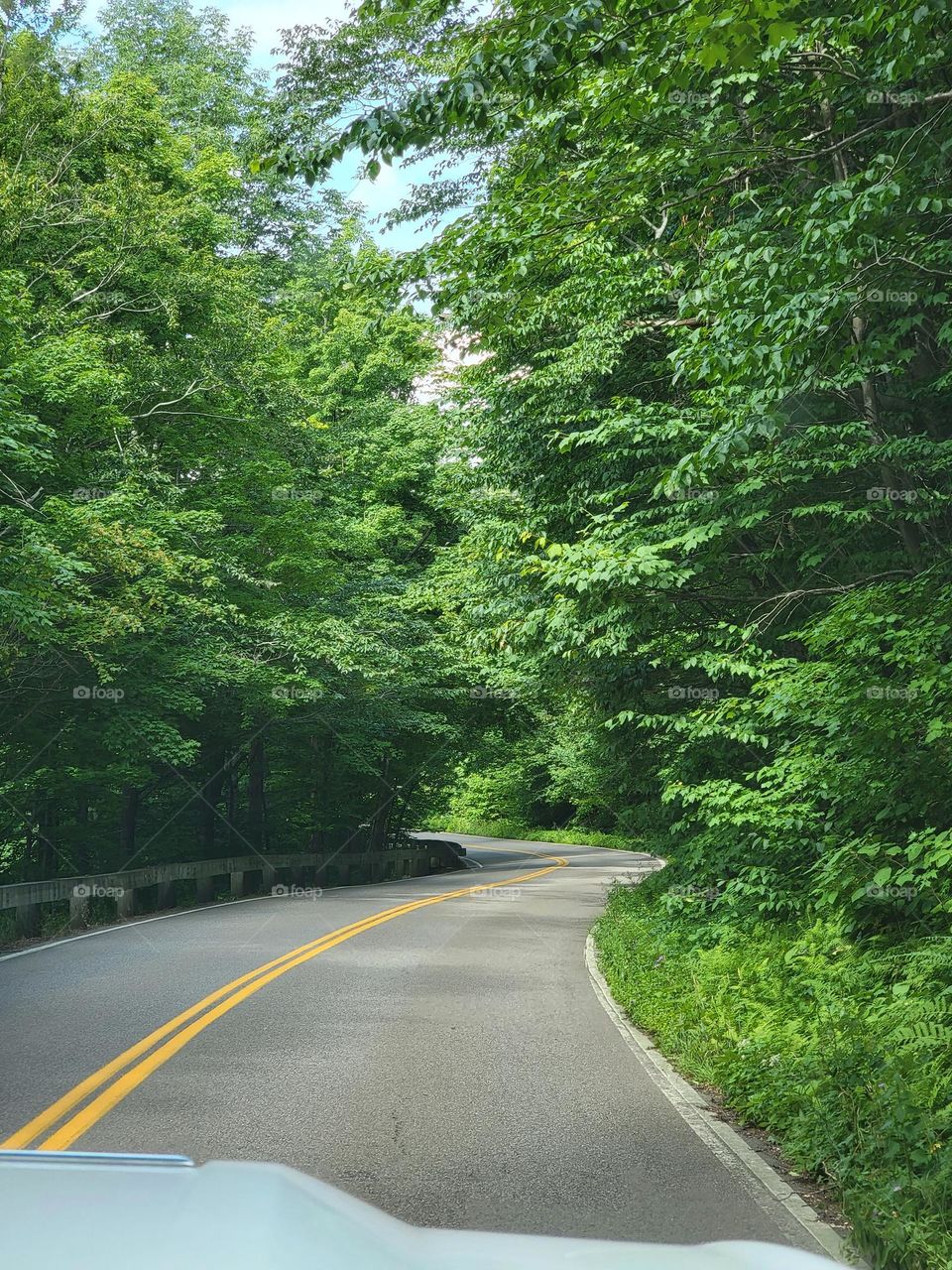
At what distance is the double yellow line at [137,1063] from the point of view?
605 centimetres

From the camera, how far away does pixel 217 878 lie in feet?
A: 94.0

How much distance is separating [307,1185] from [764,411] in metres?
6.56

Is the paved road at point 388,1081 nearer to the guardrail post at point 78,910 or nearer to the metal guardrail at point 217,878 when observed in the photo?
the metal guardrail at point 217,878

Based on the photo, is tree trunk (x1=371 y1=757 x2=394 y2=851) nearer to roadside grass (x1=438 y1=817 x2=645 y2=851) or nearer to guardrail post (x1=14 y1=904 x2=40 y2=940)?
roadside grass (x1=438 y1=817 x2=645 y2=851)

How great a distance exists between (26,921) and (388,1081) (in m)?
9.67

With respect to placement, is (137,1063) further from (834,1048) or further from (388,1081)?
(834,1048)

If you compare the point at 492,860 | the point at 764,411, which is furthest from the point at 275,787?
the point at 764,411

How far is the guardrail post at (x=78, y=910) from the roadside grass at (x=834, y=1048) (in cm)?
841

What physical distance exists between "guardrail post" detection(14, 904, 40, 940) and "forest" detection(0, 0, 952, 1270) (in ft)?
12.6

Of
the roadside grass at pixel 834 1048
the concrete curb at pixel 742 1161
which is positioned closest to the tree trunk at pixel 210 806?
the roadside grass at pixel 834 1048

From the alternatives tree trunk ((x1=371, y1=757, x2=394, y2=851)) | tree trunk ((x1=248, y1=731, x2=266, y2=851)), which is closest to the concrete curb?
tree trunk ((x1=248, y1=731, x2=266, y2=851))

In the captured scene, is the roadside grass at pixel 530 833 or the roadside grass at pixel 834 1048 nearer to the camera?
the roadside grass at pixel 834 1048

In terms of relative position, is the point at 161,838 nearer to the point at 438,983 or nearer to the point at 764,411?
the point at 438,983

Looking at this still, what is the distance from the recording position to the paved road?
208 inches
